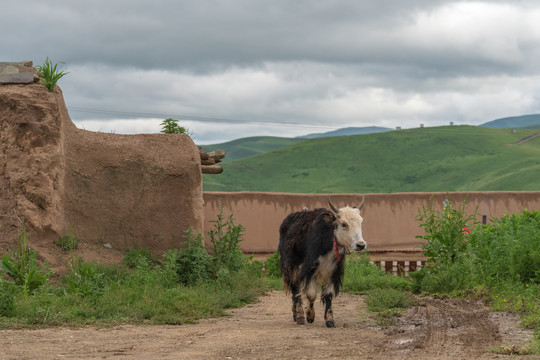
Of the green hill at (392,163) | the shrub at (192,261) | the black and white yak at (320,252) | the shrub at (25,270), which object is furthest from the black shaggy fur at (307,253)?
the green hill at (392,163)

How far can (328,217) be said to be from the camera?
10.3 metres

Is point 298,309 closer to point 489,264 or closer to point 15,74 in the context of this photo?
point 489,264

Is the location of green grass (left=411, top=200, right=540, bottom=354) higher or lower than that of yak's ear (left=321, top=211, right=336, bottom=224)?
lower

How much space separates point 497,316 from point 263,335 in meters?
4.08

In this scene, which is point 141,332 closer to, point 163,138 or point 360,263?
point 163,138

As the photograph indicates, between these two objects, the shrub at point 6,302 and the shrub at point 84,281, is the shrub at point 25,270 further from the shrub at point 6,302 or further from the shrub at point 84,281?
the shrub at point 6,302

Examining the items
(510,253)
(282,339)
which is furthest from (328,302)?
(510,253)

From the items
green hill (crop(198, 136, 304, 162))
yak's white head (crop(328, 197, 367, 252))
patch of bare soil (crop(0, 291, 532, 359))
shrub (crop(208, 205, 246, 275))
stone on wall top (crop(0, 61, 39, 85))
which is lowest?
patch of bare soil (crop(0, 291, 532, 359))

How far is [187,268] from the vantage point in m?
13.6

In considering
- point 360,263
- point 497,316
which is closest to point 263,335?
point 497,316

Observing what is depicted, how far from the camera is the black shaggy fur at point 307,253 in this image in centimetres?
1038

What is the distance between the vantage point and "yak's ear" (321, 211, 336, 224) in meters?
10.2

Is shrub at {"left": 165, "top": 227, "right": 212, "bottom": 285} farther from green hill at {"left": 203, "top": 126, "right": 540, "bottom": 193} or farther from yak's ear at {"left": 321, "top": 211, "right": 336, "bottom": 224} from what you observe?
green hill at {"left": 203, "top": 126, "right": 540, "bottom": 193}

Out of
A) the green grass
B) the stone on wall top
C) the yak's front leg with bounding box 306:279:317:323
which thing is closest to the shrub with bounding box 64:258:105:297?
the yak's front leg with bounding box 306:279:317:323
